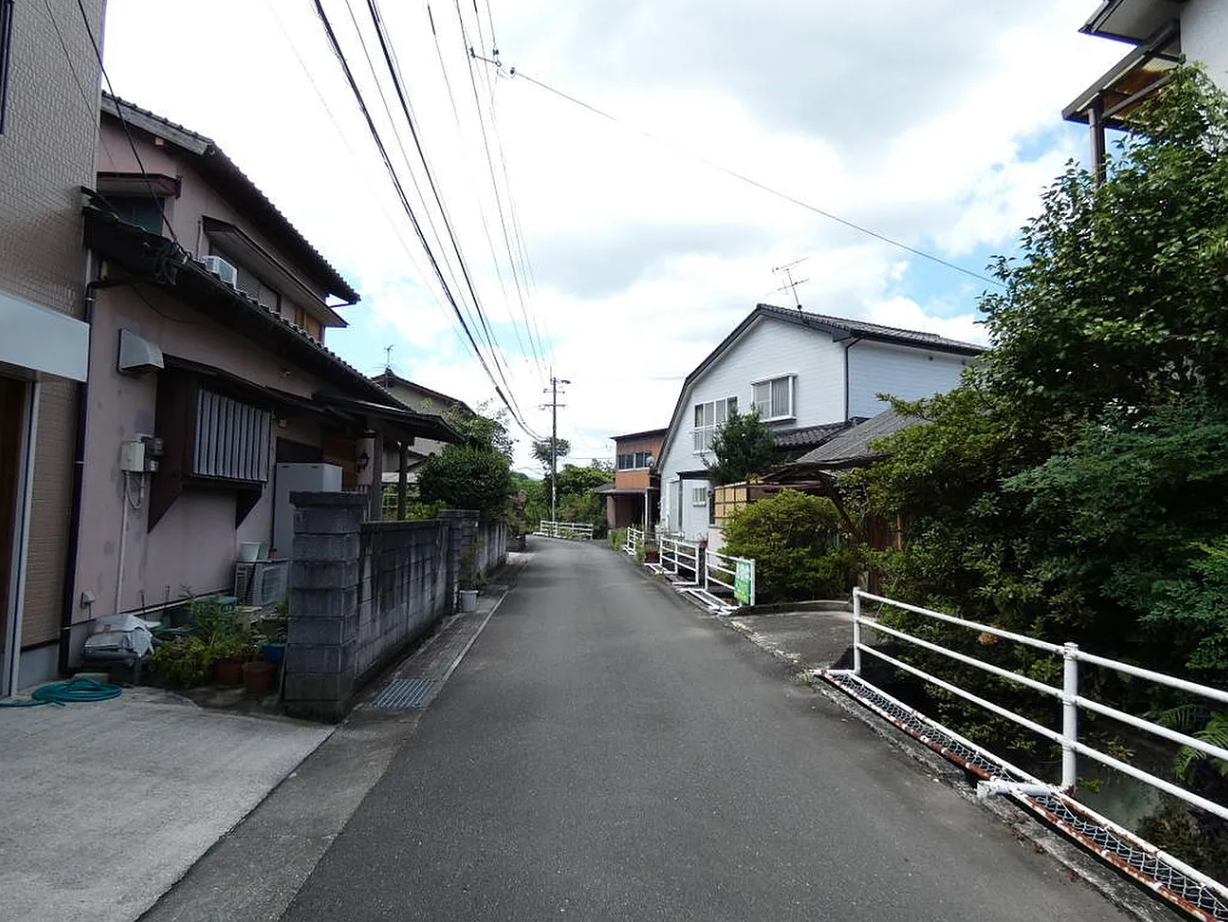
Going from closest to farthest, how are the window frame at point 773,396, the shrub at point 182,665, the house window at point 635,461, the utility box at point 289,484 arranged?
the shrub at point 182,665 → the utility box at point 289,484 → the window frame at point 773,396 → the house window at point 635,461

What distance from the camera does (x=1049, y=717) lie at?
17.5 ft

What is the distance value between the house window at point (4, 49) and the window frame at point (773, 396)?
1796 cm

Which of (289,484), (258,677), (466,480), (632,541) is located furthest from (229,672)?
(632,541)

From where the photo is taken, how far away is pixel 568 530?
142ft

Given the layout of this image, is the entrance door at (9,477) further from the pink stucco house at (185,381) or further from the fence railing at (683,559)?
the fence railing at (683,559)

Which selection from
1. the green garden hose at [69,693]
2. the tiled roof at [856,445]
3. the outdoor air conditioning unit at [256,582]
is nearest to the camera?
the green garden hose at [69,693]

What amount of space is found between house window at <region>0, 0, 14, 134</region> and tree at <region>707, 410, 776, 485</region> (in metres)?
16.5

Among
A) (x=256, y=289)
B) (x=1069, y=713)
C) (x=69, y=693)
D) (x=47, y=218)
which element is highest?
(x=256, y=289)

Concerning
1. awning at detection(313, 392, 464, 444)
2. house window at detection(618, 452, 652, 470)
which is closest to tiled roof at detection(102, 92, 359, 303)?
awning at detection(313, 392, 464, 444)

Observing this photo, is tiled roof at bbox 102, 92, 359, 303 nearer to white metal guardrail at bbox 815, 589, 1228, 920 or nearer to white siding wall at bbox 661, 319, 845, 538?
white metal guardrail at bbox 815, 589, 1228, 920

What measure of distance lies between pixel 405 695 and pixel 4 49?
231 inches

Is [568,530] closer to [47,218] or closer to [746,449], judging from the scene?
[746,449]

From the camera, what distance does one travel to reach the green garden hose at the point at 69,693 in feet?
16.3

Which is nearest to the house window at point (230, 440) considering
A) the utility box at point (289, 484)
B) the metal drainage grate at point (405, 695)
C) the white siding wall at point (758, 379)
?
the utility box at point (289, 484)
